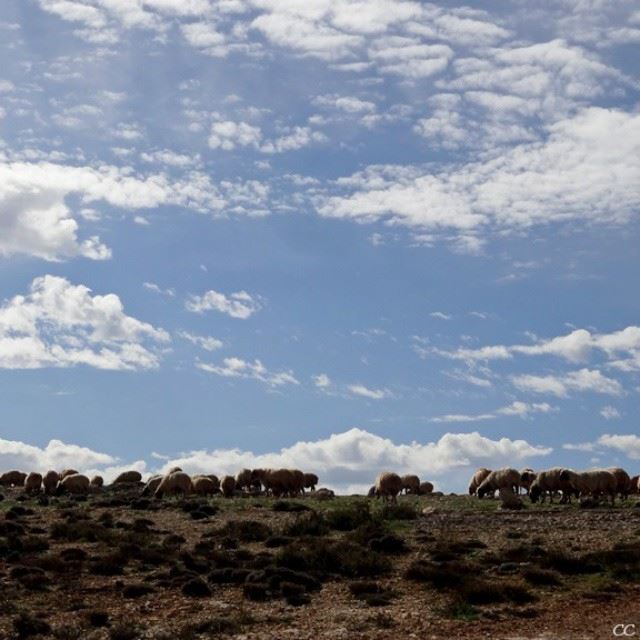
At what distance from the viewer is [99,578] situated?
28656 mm

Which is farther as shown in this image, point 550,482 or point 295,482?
point 295,482

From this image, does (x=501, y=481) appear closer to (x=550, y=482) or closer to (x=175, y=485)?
(x=550, y=482)

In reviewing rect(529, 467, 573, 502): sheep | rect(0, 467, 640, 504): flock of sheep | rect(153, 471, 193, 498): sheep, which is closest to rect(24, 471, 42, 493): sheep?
rect(0, 467, 640, 504): flock of sheep

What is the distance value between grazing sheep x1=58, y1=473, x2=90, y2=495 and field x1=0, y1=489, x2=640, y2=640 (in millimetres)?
26884

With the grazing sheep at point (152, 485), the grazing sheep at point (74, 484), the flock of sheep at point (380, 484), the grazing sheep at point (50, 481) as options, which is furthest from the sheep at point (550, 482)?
the grazing sheep at point (50, 481)

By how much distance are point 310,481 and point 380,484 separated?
1552cm

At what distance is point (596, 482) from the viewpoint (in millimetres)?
50594

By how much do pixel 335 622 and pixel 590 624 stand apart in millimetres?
5666

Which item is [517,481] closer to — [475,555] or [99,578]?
[475,555]

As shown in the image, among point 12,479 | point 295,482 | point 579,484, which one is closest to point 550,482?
point 579,484

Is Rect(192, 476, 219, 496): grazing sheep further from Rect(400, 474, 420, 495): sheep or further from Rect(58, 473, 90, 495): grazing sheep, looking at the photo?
Rect(400, 474, 420, 495): sheep

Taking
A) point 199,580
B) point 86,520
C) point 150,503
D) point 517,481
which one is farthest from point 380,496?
point 199,580

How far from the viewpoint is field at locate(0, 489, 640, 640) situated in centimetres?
2162

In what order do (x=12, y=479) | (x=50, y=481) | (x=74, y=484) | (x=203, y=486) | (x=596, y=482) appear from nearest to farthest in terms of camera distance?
(x=596, y=482) < (x=203, y=486) < (x=74, y=484) < (x=50, y=481) < (x=12, y=479)
